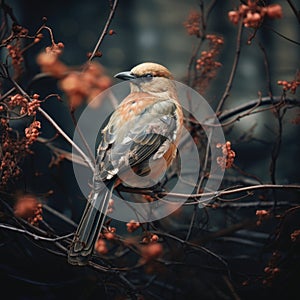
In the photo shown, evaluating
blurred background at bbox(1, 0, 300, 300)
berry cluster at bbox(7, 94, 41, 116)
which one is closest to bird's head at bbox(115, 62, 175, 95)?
blurred background at bbox(1, 0, 300, 300)

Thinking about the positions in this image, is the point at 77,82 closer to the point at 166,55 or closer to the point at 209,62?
the point at 209,62

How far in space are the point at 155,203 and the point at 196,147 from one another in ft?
1.26

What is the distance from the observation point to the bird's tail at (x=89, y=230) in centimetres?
143

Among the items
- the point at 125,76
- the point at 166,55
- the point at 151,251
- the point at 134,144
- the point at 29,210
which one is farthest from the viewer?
the point at 166,55

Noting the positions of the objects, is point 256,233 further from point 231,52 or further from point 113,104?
point 231,52

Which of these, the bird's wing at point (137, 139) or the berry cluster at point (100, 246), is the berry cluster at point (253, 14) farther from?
the berry cluster at point (100, 246)

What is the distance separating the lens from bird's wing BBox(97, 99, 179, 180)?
1.64 meters

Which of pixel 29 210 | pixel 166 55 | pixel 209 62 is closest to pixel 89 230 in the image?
pixel 29 210

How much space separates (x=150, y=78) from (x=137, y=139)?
30 centimetres

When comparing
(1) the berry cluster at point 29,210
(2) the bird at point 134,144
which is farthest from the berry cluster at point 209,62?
(1) the berry cluster at point 29,210

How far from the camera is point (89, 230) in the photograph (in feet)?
4.80

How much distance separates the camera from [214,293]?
1954mm

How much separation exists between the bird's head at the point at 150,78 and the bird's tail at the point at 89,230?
19.1 inches

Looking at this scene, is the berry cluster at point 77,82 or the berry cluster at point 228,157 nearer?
the berry cluster at point 77,82
